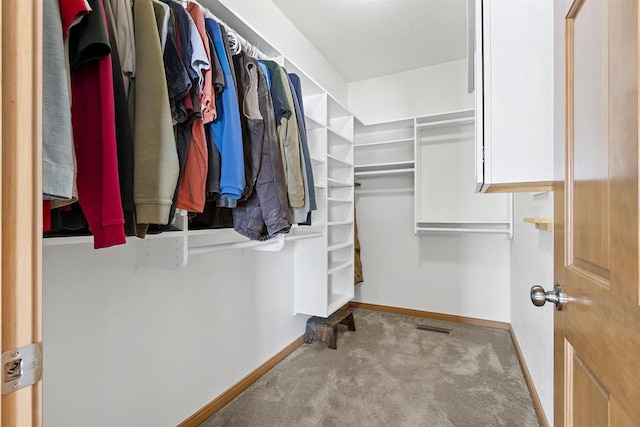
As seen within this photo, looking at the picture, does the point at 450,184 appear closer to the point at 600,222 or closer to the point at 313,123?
the point at 313,123

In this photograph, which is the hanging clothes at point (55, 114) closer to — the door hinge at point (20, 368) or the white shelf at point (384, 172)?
the door hinge at point (20, 368)

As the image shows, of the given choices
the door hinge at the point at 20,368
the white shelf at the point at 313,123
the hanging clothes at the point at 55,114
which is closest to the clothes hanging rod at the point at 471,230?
the white shelf at the point at 313,123

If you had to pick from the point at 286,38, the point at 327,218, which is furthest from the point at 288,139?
the point at 286,38

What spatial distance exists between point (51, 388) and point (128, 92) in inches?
40.9

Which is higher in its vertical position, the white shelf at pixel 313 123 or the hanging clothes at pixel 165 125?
the white shelf at pixel 313 123

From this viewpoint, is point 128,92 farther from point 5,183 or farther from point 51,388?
point 51,388

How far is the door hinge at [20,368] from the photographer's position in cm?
36

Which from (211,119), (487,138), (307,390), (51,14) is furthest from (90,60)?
(307,390)

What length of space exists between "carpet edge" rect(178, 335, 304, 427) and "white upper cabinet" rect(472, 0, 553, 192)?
1741 mm

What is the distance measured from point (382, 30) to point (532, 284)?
2206 millimetres

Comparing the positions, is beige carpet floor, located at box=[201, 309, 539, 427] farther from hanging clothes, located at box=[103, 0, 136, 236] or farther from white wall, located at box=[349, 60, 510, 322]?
hanging clothes, located at box=[103, 0, 136, 236]

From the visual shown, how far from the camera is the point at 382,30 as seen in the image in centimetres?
255

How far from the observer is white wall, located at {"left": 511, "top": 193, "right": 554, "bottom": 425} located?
60.2 inches

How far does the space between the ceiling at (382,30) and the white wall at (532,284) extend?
1467 millimetres
